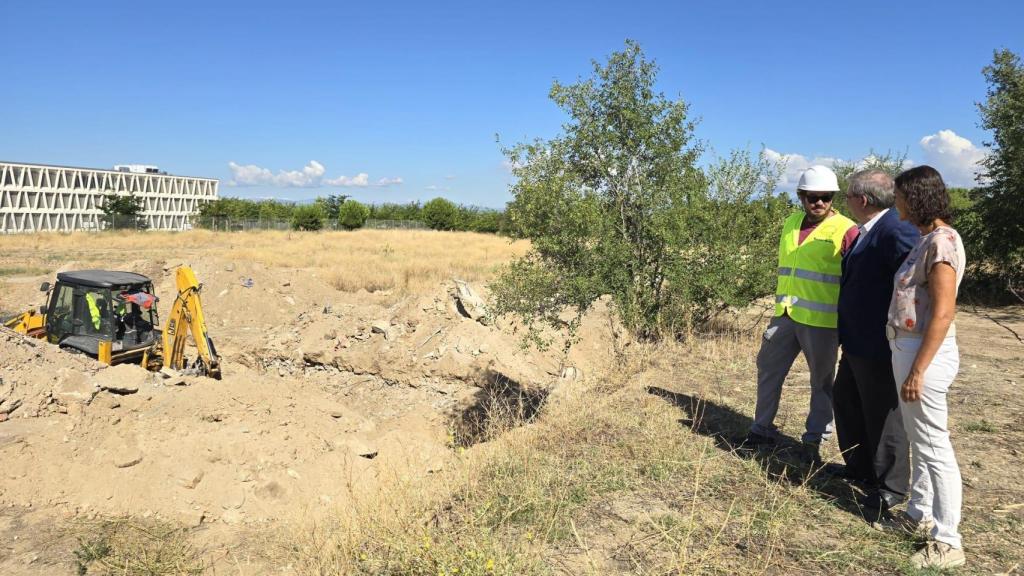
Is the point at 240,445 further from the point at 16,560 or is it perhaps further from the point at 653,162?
the point at 653,162

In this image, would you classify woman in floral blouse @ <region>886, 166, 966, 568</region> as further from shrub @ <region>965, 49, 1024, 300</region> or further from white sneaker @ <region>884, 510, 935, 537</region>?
shrub @ <region>965, 49, 1024, 300</region>

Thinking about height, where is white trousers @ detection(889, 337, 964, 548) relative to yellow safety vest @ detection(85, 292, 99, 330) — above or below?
above

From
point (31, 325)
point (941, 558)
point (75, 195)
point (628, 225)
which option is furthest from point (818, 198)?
point (75, 195)

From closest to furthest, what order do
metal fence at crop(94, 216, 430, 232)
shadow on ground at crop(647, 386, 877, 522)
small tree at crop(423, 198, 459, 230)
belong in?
1. shadow on ground at crop(647, 386, 877, 522)
2. metal fence at crop(94, 216, 430, 232)
3. small tree at crop(423, 198, 459, 230)

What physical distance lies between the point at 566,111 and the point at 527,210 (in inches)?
71.7

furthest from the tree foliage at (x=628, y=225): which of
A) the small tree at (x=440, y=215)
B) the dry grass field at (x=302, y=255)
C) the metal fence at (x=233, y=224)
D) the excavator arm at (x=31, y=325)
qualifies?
the small tree at (x=440, y=215)

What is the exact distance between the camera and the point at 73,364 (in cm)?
848

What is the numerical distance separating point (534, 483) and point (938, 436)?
2279 mm

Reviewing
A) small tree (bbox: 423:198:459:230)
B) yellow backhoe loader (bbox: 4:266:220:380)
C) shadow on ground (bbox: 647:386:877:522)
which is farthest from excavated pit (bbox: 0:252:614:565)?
small tree (bbox: 423:198:459:230)

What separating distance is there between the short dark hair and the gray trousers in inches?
51.6

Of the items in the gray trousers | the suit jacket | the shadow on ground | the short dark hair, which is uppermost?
the short dark hair

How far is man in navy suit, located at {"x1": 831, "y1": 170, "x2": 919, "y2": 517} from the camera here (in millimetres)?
3369

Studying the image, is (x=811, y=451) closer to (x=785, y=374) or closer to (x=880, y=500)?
(x=785, y=374)

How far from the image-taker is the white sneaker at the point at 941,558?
286cm
